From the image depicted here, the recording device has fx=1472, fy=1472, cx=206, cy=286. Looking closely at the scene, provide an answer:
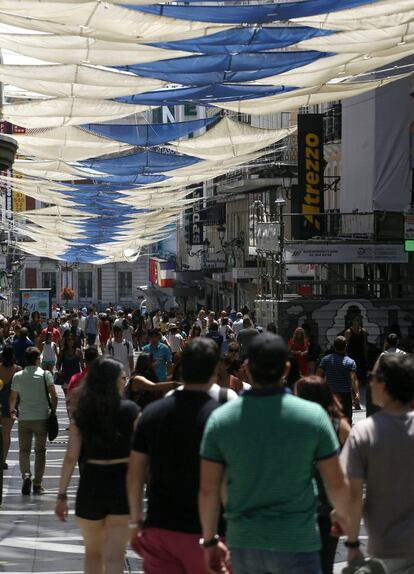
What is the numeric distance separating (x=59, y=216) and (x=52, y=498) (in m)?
32.3

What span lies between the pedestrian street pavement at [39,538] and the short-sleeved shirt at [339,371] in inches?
117

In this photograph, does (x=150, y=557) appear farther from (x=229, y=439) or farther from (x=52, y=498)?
(x=52, y=498)

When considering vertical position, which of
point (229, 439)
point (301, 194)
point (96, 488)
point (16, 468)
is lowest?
point (16, 468)

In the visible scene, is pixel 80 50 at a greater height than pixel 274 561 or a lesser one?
greater

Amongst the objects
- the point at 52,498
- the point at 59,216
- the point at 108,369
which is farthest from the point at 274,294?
the point at 108,369

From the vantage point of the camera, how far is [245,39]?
20000 millimetres

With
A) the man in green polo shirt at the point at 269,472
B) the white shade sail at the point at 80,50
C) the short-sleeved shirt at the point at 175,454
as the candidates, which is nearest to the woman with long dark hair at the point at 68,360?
the white shade sail at the point at 80,50

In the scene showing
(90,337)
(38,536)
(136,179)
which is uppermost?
(136,179)

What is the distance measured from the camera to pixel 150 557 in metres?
6.61

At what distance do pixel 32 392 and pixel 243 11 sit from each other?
598 centimetres

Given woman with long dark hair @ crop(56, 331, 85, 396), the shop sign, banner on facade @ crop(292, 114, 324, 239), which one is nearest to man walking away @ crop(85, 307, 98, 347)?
banner on facade @ crop(292, 114, 324, 239)

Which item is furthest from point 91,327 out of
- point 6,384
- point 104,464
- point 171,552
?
point 171,552

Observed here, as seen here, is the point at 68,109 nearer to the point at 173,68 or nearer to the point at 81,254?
the point at 173,68

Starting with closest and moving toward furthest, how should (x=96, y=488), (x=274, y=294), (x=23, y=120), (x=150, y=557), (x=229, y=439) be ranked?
(x=229, y=439) < (x=150, y=557) < (x=96, y=488) < (x=23, y=120) < (x=274, y=294)
